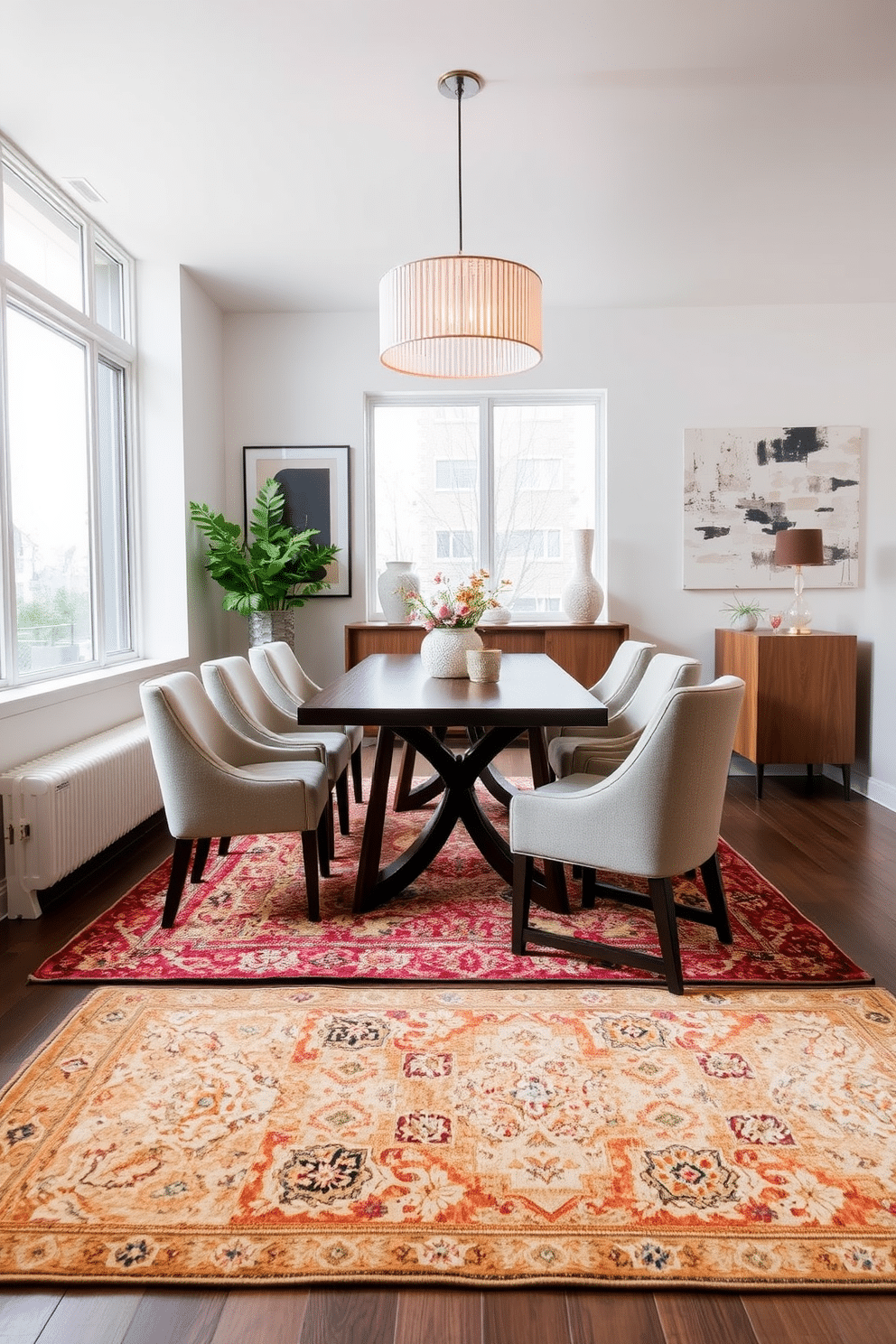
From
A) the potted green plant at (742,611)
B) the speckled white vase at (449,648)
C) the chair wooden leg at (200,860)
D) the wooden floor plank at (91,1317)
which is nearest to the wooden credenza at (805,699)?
the potted green plant at (742,611)

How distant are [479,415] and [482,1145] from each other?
507 cm

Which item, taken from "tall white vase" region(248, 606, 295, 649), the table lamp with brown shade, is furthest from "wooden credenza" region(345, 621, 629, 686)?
the table lamp with brown shade

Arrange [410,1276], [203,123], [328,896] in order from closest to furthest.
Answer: [410,1276], [328,896], [203,123]

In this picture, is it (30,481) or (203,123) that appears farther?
(30,481)

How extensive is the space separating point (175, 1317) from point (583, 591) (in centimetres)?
469

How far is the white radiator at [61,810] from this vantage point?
2.90 meters

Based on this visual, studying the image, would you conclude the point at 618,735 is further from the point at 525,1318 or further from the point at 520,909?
the point at 525,1318

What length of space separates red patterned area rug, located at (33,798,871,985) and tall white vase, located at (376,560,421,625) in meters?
2.49

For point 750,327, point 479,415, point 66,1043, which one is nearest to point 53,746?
point 66,1043

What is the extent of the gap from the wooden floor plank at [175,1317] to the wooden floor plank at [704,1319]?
672 millimetres

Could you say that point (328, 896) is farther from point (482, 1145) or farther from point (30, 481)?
point (30, 481)

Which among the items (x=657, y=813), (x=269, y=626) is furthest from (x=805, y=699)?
(x=269, y=626)

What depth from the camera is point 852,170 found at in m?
3.75

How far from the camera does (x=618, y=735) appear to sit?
136 inches
